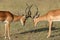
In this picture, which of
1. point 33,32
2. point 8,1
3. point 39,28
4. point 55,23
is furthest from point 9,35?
point 8,1

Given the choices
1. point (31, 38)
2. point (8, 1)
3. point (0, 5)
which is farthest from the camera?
point (8, 1)

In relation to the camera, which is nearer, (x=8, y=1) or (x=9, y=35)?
(x=9, y=35)

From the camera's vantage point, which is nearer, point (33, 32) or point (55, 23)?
point (33, 32)

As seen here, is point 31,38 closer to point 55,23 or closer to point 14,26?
point 14,26

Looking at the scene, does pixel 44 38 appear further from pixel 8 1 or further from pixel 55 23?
pixel 8 1

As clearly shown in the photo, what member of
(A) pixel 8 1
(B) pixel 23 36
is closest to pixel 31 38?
(B) pixel 23 36

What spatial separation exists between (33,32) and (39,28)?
38.9 inches

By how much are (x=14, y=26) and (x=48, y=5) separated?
7.28 metres

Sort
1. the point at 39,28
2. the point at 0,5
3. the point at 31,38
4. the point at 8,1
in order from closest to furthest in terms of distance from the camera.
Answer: the point at 31,38
the point at 39,28
the point at 0,5
the point at 8,1

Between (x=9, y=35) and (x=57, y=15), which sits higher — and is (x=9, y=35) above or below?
below

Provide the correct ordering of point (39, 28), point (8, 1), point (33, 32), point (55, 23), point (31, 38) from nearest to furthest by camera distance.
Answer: point (31, 38), point (33, 32), point (39, 28), point (55, 23), point (8, 1)

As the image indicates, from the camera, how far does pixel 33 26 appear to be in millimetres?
14820

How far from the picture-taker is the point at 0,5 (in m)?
21.3

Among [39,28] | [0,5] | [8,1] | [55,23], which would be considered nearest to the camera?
[39,28]
